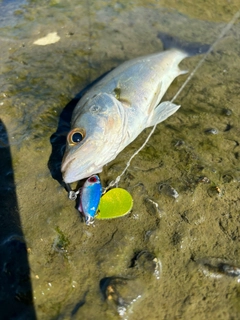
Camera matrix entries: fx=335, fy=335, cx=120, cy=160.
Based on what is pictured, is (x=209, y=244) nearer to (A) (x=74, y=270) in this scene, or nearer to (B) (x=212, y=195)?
(B) (x=212, y=195)

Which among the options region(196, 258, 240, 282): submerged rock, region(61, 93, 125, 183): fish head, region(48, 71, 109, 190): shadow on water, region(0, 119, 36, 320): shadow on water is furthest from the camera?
region(48, 71, 109, 190): shadow on water

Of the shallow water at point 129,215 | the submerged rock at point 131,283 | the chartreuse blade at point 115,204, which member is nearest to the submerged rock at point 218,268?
the shallow water at point 129,215

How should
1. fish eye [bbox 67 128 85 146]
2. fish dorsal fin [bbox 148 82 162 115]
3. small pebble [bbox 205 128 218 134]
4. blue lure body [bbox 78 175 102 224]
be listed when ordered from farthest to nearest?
1. fish dorsal fin [bbox 148 82 162 115]
2. small pebble [bbox 205 128 218 134]
3. fish eye [bbox 67 128 85 146]
4. blue lure body [bbox 78 175 102 224]

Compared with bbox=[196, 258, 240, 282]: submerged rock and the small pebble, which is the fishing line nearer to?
the small pebble

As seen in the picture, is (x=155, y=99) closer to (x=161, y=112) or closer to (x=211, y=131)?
(x=161, y=112)

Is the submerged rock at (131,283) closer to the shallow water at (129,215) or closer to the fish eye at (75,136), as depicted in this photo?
the shallow water at (129,215)

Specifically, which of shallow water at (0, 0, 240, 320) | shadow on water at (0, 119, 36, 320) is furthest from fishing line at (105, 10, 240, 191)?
shadow on water at (0, 119, 36, 320)

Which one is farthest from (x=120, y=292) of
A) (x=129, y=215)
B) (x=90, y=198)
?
(x=90, y=198)
